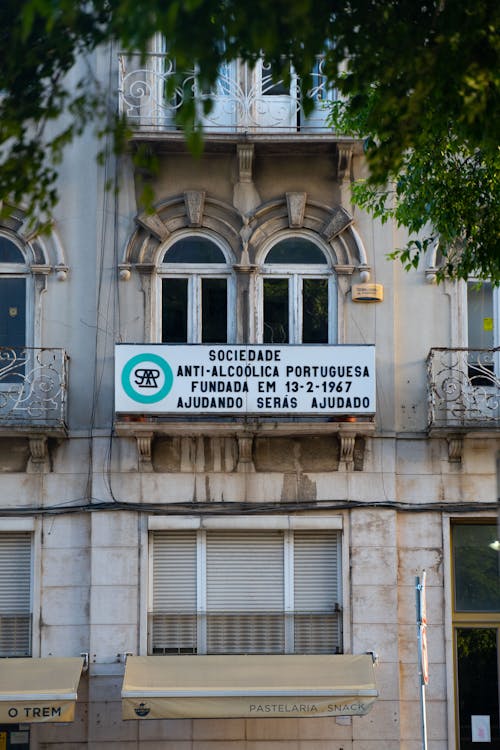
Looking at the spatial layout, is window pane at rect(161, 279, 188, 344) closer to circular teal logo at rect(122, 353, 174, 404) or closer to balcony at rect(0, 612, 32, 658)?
circular teal logo at rect(122, 353, 174, 404)

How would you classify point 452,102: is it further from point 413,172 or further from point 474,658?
point 474,658

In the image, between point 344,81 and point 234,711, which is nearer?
point 344,81

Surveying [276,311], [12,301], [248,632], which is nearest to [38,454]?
[12,301]

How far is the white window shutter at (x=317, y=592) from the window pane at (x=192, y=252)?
4199 mm

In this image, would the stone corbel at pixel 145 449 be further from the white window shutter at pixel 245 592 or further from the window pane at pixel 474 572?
the window pane at pixel 474 572

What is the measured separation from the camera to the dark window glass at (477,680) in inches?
762

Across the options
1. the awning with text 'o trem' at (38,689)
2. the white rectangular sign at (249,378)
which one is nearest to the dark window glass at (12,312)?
the white rectangular sign at (249,378)

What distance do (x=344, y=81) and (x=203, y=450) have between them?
350 inches

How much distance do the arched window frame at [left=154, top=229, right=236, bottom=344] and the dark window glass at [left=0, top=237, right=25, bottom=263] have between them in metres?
2.06

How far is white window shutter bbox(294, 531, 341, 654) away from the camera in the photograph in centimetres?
Answer: 1933

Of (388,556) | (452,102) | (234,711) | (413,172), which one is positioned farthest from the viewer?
(388,556)

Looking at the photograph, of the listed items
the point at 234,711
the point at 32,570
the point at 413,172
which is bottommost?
the point at 234,711

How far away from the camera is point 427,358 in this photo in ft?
64.8

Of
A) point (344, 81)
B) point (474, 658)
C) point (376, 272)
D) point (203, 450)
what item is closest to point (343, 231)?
point (376, 272)
